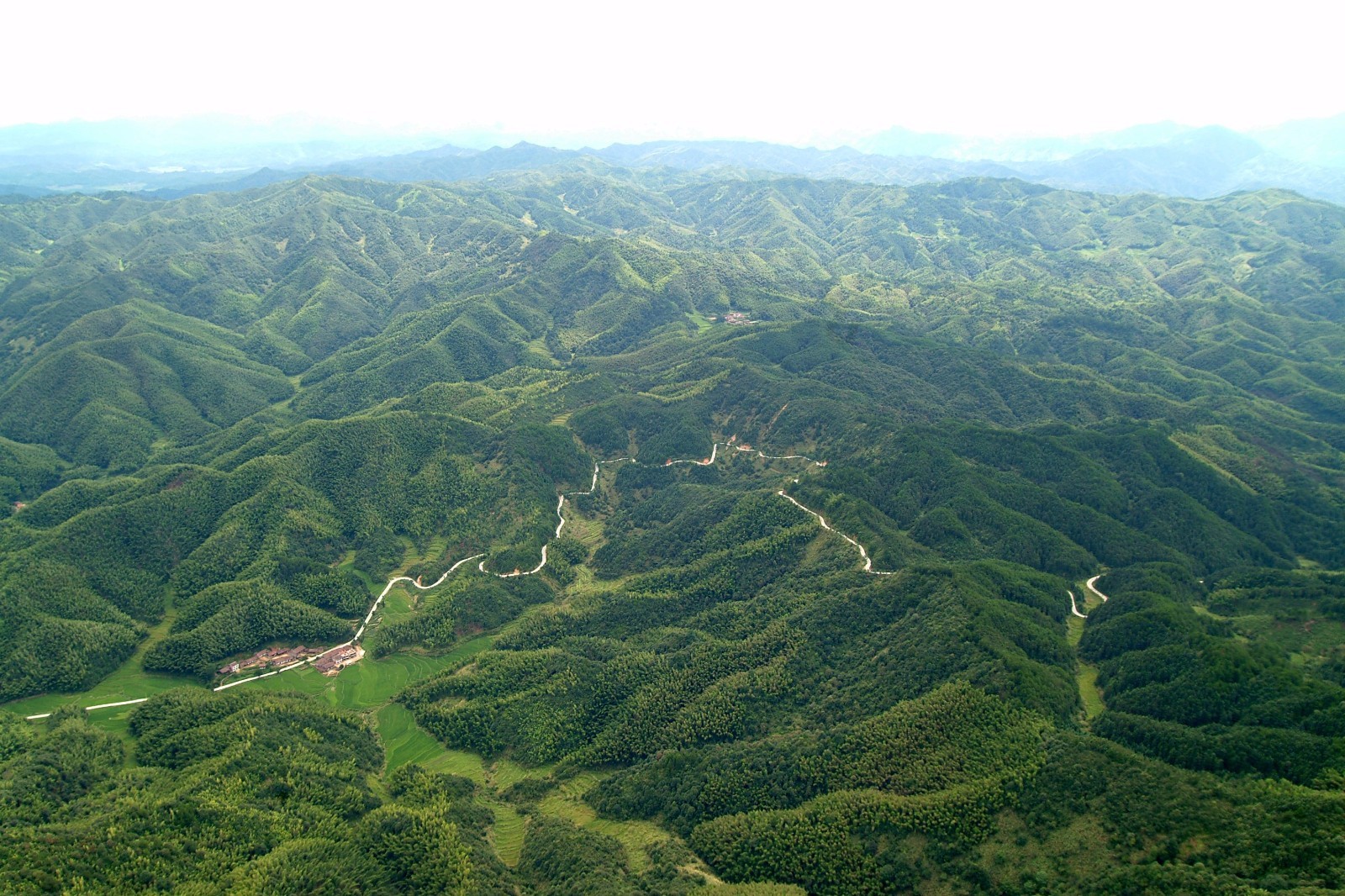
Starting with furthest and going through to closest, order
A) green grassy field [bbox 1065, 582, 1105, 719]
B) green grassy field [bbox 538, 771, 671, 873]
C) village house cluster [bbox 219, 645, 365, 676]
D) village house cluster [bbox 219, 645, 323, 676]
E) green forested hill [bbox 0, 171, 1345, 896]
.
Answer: village house cluster [bbox 219, 645, 365, 676] < village house cluster [bbox 219, 645, 323, 676] < green grassy field [bbox 1065, 582, 1105, 719] < green grassy field [bbox 538, 771, 671, 873] < green forested hill [bbox 0, 171, 1345, 896]

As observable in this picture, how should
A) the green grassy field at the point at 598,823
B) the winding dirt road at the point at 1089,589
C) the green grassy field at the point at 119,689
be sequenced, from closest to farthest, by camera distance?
the green grassy field at the point at 598,823 < the green grassy field at the point at 119,689 < the winding dirt road at the point at 1089,589

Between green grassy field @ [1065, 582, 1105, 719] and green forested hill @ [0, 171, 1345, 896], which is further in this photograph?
green grassy field @ [1065, 582, 1105, 719]

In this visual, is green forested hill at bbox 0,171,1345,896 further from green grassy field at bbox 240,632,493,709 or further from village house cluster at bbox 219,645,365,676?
village house cluster at bbox 219,645,365,676

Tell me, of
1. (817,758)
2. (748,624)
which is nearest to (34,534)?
(748,624)

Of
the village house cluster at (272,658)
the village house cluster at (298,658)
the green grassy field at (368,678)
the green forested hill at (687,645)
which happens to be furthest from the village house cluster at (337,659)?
the green forested hill at (687,645)

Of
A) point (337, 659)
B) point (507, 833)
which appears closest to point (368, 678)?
point (337, 659)

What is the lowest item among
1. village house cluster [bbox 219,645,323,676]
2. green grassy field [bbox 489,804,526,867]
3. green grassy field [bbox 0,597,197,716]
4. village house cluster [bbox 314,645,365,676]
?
green grassy field [bbox 489,804,526,867]

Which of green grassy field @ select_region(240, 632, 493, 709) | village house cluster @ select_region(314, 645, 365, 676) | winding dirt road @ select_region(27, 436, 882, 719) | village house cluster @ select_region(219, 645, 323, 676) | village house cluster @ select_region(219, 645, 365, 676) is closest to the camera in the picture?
green grassy field @ select_region(240, 632, 493, 709)

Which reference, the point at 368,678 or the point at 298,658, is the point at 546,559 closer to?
the point at 368,678

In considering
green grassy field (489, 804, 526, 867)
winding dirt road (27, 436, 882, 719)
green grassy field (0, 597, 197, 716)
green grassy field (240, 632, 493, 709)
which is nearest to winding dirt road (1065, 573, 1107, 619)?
winding dirt road (27, 436, 882, 719)

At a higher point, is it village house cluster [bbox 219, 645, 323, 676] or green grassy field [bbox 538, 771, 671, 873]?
village house cluster [bbox 219, 645, 323, 676]

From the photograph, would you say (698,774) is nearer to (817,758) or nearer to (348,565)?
(817,758)

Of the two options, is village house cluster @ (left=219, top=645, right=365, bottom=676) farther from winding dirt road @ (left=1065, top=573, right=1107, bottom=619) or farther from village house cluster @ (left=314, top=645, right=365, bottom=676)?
winding dirt road @ (left=1065, top=573, right=1107, bottom=619)

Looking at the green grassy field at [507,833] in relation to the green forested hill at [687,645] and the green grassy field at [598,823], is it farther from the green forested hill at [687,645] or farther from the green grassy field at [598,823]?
the green grassy field at [598,823]
